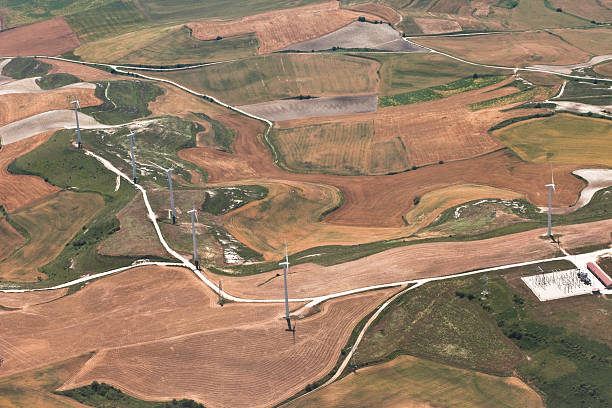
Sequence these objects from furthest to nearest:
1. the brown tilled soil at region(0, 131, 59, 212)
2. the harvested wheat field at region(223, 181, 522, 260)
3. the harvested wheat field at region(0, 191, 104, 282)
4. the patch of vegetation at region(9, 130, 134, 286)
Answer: the brown tilled soil at region(0, 131, 59, 212) < the harvested wheat field at region(223, 181, 522, 260) < the harvested wheat field at region(0, 191, 104, 282) < the patch of vegetation at region(9, 130, 134, 286)

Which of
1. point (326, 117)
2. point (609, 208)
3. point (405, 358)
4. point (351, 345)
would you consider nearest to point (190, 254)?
point (351, 345)

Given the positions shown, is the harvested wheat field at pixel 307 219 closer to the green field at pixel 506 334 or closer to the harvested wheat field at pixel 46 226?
the green field at pixel 506 334

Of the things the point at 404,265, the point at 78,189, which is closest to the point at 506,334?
the point at 404,265

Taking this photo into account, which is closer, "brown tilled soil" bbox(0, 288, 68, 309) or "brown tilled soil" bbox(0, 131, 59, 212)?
"brown tilled soil" bbox(0, 288, 68, 309)

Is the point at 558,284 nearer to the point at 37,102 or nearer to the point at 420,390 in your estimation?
the point at 420,390

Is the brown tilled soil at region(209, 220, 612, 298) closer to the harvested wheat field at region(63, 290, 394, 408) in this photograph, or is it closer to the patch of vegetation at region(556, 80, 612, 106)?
the harvested wheat field at region(63, 290, 394, 408)

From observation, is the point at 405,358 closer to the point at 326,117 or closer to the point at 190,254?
the point at 190,254

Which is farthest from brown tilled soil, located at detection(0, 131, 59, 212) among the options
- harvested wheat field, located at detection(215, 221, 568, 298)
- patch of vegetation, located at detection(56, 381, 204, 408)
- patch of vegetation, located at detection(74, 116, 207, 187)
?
patch of vegetation, located at detection(56, 381, 204, 408)

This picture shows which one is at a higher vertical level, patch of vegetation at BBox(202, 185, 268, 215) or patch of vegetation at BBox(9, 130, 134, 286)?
patch of vegetation at BBox(9, 130, 134, 286)
